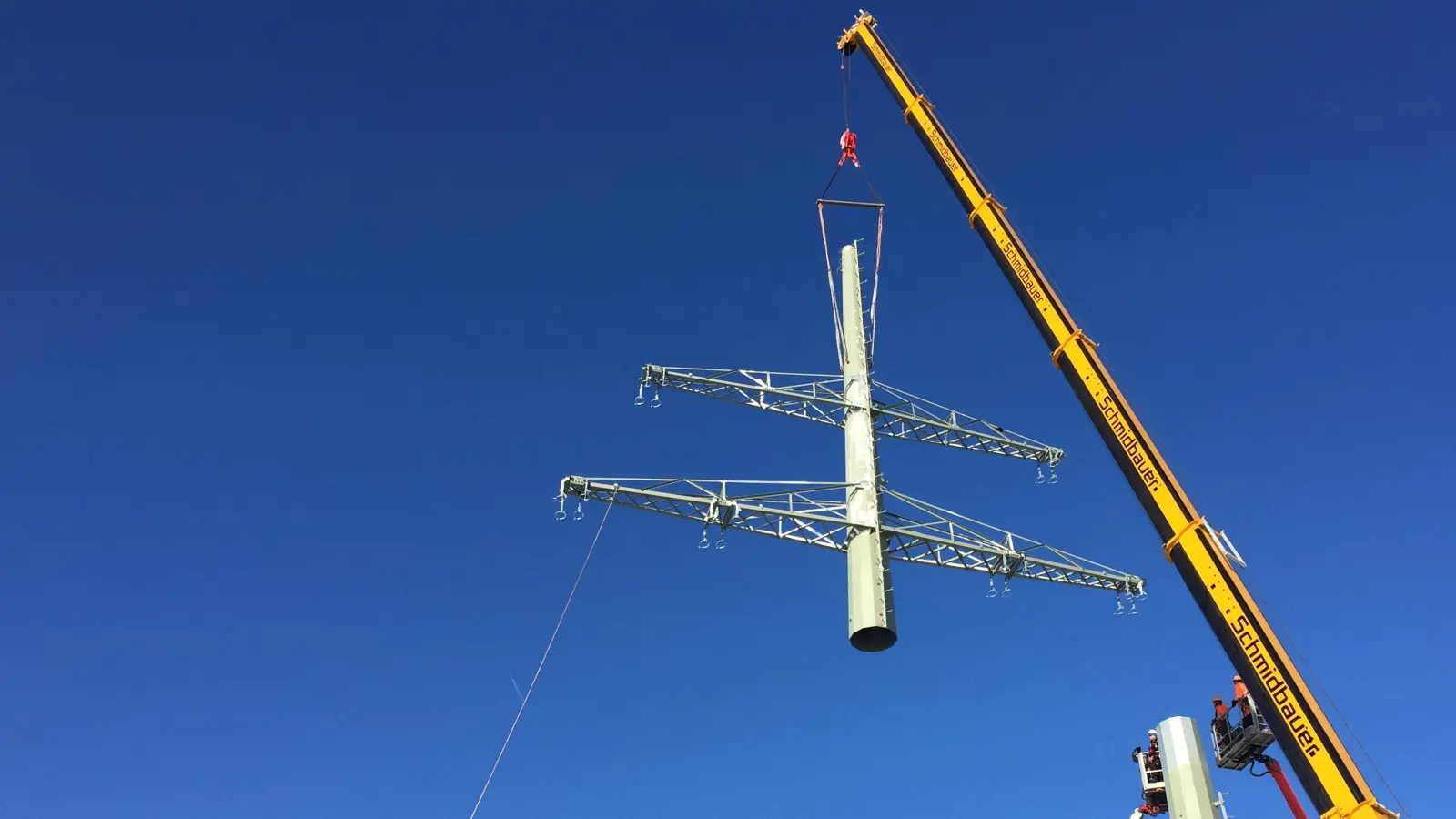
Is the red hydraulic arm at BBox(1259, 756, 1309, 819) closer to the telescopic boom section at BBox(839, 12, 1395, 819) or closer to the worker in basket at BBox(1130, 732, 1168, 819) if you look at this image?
the worker in basket at BBox(1130, 732, 1168, 819)

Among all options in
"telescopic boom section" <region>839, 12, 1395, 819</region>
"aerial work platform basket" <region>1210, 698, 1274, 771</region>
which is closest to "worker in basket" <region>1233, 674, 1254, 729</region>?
"aerial work platform basket" <region>1210, 698, 1274, 771</region>

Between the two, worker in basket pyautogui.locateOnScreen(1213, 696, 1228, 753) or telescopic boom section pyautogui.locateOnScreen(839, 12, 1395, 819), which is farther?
worker in basket pyautogui.locateOnScreen(1213, 696, 1228, 753)

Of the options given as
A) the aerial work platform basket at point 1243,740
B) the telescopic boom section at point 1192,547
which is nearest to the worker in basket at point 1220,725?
the aerial work platform basket at point 1243,740

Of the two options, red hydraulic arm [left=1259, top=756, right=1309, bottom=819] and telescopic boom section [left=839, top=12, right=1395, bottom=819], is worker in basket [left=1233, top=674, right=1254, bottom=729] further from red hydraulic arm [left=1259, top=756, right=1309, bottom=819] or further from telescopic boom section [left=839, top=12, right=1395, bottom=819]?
telescopic boom section [left=839, top=12, right=1395, bottom=819]

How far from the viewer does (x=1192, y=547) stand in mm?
21062

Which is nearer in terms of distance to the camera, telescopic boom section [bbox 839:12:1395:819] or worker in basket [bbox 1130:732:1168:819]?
telescopic boom section [bbox 839:12:1395:819]

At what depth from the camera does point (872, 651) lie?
2505 centimetres

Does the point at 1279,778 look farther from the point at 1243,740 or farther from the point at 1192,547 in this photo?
the point at 1192,547

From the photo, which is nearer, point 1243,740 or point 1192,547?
point 1192,547

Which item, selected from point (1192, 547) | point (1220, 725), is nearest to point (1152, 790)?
point (1220, 725)

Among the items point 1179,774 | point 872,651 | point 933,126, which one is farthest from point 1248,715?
point 933,126

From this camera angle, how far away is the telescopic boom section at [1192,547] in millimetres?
17172

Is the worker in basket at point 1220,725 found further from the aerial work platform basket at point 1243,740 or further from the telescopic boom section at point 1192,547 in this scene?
the telescopic boom section at point 1192,547

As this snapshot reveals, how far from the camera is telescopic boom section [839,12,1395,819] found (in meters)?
17.2
